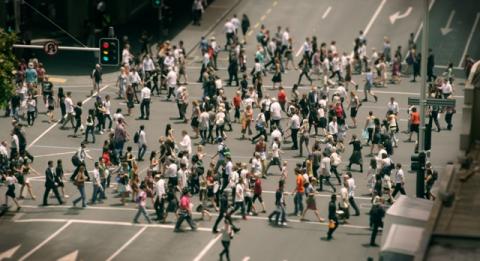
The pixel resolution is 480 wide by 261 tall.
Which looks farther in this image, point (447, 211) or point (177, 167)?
point (177, 167)

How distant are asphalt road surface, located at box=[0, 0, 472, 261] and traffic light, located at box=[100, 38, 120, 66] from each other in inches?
217

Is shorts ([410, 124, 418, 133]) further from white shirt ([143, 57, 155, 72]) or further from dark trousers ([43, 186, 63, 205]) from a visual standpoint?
dark trousers ([43, 186, 63, 205])

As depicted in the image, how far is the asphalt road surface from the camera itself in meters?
52.4

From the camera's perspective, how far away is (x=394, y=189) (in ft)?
186

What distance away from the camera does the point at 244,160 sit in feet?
206

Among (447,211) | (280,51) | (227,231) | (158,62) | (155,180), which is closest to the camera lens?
(447,211)

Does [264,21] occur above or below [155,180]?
above

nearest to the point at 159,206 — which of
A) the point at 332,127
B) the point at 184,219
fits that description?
the point at 184,219

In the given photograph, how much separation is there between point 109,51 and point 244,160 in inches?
361

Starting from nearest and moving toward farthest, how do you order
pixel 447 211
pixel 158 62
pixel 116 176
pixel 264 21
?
pixel 447 211
pixel 116 176
pixel 158 62
pixel 264 21

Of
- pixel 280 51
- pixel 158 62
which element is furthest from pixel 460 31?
pixel 158 62

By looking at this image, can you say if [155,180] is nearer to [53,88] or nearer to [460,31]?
[53,88]

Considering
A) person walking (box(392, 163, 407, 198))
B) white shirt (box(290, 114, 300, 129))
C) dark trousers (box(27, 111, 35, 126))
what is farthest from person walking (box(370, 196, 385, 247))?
dark trousers (box(27, 111, 35, 126))

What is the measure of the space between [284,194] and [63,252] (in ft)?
32.5
